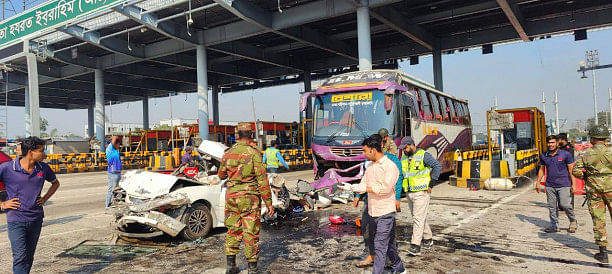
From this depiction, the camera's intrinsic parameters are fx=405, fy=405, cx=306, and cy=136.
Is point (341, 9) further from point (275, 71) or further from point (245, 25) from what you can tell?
point (275, 71)

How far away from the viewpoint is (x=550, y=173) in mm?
6887

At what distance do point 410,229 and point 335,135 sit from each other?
4916 mm

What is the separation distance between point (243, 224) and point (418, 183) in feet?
8.34

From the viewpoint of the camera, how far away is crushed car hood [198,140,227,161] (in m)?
7.36

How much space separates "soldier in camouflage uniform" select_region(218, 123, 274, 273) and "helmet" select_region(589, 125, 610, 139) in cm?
460

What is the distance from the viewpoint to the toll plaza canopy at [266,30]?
22250mm

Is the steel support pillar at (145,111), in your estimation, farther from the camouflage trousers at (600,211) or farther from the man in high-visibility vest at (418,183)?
the camouflage trousers at (600,211)

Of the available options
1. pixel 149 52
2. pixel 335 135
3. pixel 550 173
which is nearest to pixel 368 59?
pixel 335 135

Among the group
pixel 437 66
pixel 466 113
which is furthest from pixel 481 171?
pixel 437 66

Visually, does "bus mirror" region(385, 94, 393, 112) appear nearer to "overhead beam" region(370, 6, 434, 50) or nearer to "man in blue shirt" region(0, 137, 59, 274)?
"man in blue shirt" region(0, 137, 59, 274)

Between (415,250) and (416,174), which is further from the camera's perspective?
(416,174)

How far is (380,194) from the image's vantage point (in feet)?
14.4

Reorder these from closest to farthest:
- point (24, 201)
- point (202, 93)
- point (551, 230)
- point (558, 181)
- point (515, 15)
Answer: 1. point (24, 201)
2. point (558, 181)
3. point (551, 230)
4. point (515, 15)
5. point (202, 93)

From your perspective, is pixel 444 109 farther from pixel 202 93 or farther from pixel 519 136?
pixel 202 93
